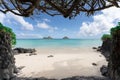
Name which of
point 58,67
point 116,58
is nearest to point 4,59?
point 116,58

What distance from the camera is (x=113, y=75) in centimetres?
605

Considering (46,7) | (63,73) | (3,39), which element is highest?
(46,7)

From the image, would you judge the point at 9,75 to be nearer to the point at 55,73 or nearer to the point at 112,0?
the point at 55,73

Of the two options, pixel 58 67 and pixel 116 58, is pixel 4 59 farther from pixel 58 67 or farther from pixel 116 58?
pixel 58 67

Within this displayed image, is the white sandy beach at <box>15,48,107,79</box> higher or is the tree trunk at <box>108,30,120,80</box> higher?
the tree trunk at <box>108,30,120,80</box>

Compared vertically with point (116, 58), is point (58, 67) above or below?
below

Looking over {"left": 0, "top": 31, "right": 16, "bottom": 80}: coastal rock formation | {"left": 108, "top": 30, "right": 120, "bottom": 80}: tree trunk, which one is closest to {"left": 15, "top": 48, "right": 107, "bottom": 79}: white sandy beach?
{"left": 0, "top": 31, "right": 16, "bottom": 80}: coastal rock formation

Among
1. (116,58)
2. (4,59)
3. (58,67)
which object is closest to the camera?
(116,58)

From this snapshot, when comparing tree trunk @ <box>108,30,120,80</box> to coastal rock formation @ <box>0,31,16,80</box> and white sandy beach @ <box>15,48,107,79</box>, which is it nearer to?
white sandy beach @ <box>15,48,107,79</box>

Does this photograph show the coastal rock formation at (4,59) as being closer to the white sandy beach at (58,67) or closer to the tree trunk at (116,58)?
the white sandy beach at (58,67)

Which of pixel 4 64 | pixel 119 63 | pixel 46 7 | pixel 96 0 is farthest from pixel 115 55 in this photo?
pixel 4 64

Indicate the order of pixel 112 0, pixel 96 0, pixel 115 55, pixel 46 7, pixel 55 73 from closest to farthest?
1. pixel 112 0
2. pixel 96 0
3. pixel 46 7
4. pixel 115 55
5. pixel 55 73

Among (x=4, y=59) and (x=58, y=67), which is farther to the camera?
(x=58, y=67)

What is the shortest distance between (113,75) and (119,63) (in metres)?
0.57
